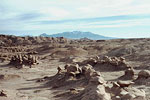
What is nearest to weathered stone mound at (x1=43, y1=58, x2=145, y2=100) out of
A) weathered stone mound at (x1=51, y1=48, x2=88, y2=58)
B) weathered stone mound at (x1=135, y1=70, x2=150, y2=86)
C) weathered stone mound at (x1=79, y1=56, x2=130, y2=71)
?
weathered stone mound at (x1=135, y1=70, x2=150, y2=86)

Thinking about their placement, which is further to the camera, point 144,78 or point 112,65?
point 112,65

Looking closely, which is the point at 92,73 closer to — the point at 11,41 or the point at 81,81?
the point at 81,81

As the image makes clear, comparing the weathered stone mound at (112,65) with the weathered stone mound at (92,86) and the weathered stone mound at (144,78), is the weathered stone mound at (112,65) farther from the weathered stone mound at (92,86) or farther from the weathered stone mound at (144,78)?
the weathered stone mound at (144,78)

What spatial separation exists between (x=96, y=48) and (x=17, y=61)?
21.1 meters

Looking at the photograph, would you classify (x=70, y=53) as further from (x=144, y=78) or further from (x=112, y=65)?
(x=144, y=78)

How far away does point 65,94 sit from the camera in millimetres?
15383

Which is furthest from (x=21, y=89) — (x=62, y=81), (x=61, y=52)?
(x=61, y=52)

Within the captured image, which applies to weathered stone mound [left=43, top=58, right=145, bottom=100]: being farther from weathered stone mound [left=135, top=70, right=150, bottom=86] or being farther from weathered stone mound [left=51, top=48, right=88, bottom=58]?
weathered stone mound [left=51, top=48, right=88, bottom=58]

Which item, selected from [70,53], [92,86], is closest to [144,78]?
[92,86]

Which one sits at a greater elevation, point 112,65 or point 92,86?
point 92,86

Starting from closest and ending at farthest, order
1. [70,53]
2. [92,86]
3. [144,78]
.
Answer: [92,86] → [144,78] → [70,53]

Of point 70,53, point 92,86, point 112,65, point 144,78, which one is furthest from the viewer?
point 70,53

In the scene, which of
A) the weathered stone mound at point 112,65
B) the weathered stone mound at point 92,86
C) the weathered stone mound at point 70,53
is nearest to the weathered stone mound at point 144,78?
the weathered stone mound at point 92,86

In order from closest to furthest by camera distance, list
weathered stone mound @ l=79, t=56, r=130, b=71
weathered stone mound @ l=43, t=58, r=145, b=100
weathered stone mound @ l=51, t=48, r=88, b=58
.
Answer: weathered stone mound @ l=43, t=58, r=145, b=100
weathered stone mound @ l=79, t=56, r=130, b=71
weathered stone mound @ l=51, t=48, r=88, b=58
